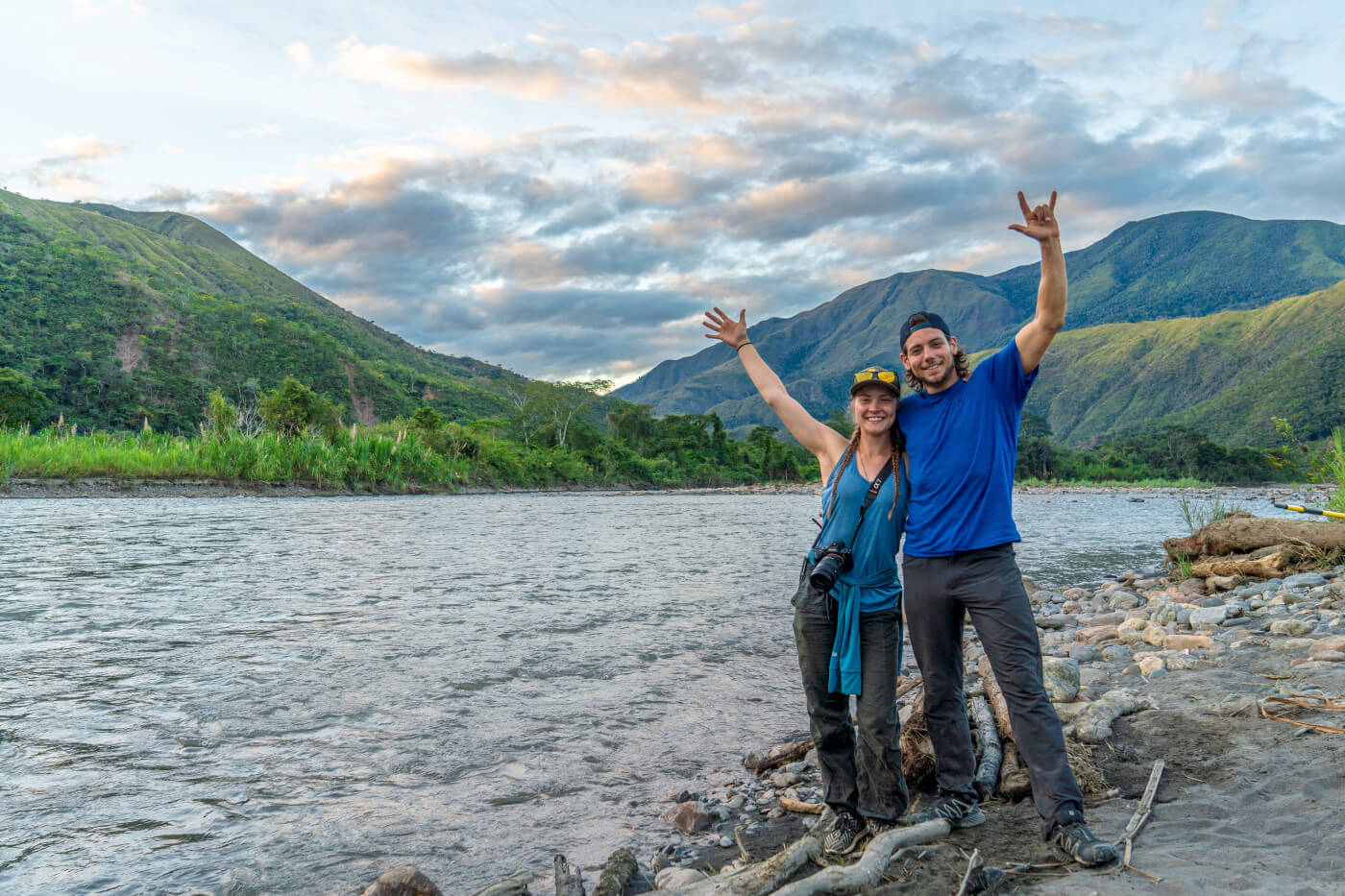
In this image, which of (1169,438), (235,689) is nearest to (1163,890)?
(235,689)

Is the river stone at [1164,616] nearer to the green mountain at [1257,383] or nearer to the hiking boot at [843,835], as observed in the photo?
the hiking boot at [843,835]

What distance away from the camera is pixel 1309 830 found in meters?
2.90

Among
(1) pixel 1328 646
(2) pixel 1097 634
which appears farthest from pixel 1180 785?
(2) pixel 1097 634

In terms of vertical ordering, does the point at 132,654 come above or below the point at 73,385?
below

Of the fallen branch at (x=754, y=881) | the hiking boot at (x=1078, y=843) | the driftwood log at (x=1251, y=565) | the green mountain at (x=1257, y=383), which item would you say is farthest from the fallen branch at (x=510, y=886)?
the green mountain at (x=1257, y=383)

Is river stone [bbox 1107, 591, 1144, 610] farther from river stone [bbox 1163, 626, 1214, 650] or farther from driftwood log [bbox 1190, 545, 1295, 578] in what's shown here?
river stone [bbox 1163, 626, 1214, 650]

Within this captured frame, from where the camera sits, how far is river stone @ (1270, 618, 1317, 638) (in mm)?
6371

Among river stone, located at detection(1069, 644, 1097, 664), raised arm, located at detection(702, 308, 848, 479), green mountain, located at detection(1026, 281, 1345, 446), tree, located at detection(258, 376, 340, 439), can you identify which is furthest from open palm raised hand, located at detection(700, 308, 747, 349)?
green mountain, located at detection(1026, 281, 1345, 446)

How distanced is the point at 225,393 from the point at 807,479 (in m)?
73.9

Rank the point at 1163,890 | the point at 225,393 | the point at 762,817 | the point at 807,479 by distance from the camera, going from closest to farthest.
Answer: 1. the point at 1163,890
2. the point at 762,817
3. the point at 225,393
4. the point at 807,479

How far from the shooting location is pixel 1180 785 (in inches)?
138

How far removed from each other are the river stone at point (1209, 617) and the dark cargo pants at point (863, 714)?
18.9 feet

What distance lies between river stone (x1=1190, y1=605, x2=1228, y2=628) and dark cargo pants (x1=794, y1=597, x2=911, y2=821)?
5756mm

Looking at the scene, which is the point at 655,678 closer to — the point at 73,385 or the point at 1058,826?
the point at 1058,826
